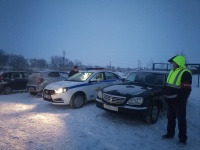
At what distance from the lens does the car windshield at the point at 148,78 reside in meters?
7.18

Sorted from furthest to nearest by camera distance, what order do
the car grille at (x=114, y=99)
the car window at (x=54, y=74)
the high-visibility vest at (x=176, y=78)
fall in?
the car window at (x=54, y=74) < the car grille at (x=114, y=99) < the high-visibility vest at (x=176, y=78)

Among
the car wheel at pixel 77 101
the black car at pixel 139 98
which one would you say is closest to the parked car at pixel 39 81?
the car wheel at pixel 77 101

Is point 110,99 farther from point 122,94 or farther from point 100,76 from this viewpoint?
point 100,76

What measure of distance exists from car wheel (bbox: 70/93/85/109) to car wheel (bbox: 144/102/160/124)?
3179 millimetres

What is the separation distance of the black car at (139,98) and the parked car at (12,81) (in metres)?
7.92

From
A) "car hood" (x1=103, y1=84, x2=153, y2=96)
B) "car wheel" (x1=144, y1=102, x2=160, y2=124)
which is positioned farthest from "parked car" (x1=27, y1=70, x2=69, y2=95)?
"car wheel" (x1=144, y1=102, x2=160, y2=124)

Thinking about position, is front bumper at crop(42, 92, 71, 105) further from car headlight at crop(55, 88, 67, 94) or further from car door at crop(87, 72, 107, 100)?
car door at crop(87, 72, 107, 100)

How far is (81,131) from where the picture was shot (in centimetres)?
555

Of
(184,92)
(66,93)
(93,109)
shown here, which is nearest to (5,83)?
(66,93)

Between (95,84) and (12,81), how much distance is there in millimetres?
6465

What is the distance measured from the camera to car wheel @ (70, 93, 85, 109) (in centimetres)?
823

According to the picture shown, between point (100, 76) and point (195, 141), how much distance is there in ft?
16.6

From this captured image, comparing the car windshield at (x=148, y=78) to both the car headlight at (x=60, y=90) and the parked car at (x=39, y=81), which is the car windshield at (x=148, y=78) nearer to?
the car headlight at (x=60, y=90)

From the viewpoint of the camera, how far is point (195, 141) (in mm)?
5336
